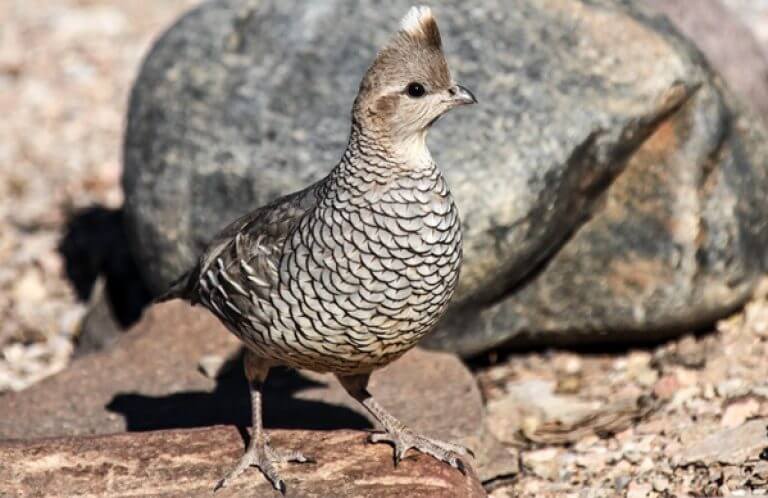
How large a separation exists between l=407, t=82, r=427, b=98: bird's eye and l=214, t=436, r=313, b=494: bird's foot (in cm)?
163

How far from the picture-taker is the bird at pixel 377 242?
5008 mm

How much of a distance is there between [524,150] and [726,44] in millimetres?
3263

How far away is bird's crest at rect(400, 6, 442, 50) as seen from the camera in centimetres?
493

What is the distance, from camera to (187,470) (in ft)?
17.1

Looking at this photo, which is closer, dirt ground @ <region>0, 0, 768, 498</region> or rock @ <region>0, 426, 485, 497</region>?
rock @ <region>0, 426, 485, 497</region>

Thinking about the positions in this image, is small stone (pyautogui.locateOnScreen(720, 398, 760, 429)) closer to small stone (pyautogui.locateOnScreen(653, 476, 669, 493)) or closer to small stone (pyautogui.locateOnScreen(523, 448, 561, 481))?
small stone (pyautogui.locateOnScreen(653, 476, 669, 493))

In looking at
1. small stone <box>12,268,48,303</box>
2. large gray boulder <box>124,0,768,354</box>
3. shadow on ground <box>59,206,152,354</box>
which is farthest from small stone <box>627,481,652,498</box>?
small stone <box>12,268,48,303</box>

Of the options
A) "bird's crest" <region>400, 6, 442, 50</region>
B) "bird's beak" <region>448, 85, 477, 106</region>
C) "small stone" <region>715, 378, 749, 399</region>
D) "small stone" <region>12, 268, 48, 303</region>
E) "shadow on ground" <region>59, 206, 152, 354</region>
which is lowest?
"small stone" <region>12, 268, 48, 303</region>

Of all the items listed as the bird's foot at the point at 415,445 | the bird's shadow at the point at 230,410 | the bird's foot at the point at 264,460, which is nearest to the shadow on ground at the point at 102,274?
the bird's shadow at the point at 230,410

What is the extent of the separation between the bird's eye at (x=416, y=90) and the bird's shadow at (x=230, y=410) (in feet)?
7.07

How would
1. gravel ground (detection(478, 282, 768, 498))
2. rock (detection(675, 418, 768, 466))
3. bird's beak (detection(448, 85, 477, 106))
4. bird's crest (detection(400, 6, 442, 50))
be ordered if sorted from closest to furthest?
bird's crest (detection(400, 6, 442, 50))
bird's beak (detection(448, 85, 477, 106))
rock (detection(675, 418, 768, 466))
gravel ground (detection(478, 282, 768, 498))

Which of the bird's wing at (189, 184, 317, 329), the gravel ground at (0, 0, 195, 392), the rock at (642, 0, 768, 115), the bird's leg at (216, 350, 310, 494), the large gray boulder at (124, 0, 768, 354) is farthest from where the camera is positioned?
the rock at (642, 0, 768, 115)

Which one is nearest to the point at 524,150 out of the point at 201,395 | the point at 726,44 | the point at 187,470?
the point at 201,395

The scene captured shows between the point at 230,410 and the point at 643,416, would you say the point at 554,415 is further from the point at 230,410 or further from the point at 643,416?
the point at 230,410
